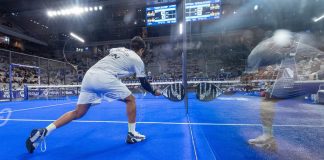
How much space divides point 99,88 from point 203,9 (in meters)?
10.7

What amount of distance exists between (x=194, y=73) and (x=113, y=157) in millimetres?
20159

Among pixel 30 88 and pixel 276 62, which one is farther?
pixel 30 88

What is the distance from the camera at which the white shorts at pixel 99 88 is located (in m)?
2.41

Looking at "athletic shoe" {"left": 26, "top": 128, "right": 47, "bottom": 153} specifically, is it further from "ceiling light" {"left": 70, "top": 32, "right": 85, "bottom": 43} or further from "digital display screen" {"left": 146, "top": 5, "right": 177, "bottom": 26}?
"ceiling light" {"left": 70, "top": 32, "right": 85, "bottom": 43}

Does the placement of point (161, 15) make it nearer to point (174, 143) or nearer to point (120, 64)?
point (120, 64)

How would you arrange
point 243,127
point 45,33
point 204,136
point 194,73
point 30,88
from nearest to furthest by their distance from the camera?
point 204,136
point 243,127
point 30,88
point 194,73
point 45,33

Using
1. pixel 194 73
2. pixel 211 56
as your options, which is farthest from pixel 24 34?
pixel 211 56

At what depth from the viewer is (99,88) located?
95.0 inches

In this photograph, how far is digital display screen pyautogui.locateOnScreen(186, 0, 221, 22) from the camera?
1160 centimetres

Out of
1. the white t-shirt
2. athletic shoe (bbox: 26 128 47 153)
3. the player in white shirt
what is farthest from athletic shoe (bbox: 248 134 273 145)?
athletic shoe (bbox: 26 128 47 153)

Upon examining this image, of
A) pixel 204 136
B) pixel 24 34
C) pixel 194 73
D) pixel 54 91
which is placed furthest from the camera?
pixel 24 34

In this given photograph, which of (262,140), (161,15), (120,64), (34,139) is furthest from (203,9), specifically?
(34,139)

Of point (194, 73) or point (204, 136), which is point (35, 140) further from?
point (194, 73)

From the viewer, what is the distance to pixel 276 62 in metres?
2.09
